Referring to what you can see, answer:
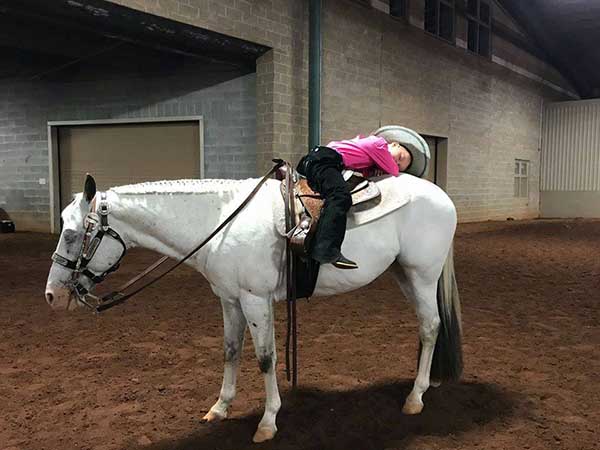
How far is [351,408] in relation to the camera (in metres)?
2.65

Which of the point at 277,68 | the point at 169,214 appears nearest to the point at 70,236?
the point at 169,214

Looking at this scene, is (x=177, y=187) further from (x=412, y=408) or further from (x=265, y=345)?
(x=412, y=408)

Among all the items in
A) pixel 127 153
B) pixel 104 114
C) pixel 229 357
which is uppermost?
pixel 104 114

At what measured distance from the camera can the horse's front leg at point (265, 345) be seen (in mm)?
2215

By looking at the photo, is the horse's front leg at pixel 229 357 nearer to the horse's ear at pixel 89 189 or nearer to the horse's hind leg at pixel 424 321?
the horse's ear at pixel 89 189

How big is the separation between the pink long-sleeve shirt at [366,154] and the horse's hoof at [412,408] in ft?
3.88

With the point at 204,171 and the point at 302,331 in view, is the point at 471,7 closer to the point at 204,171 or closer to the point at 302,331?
the point at 204,171

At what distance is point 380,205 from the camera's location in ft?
8.09

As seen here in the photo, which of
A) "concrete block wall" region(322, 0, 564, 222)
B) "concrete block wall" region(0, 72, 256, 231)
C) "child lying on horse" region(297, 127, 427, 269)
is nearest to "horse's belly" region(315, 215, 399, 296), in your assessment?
"child lying on horse" region(297, 127, 427, 269)

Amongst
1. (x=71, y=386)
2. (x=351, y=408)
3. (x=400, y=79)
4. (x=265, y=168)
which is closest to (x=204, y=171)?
(x=265, y=168)

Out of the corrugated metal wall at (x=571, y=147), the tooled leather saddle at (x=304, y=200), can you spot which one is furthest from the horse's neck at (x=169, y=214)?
the corrugated metal wall at (x=571, y=147)

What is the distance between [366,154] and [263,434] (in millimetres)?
1413

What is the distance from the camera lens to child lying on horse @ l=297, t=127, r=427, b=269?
219 centimetres

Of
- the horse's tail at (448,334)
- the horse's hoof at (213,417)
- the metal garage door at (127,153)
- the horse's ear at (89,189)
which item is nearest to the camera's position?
the horse's ear at (89,189)
